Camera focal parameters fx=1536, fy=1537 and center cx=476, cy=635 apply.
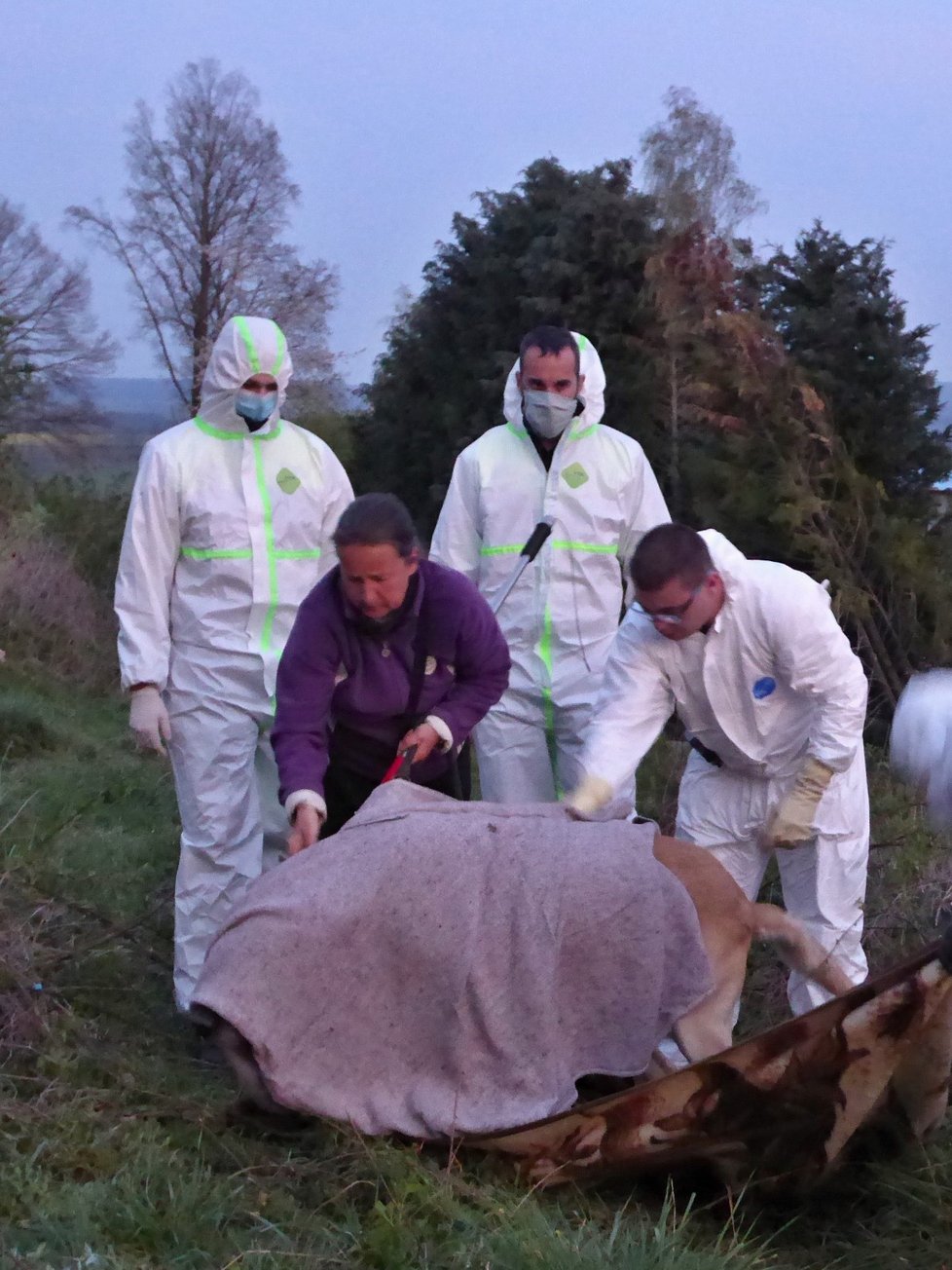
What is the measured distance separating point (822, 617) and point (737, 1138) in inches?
62.7

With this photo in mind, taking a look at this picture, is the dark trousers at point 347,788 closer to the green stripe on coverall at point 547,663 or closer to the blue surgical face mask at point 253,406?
the green stripe on coverall at point 547,663

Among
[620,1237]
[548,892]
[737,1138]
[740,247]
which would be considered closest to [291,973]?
[548,892]

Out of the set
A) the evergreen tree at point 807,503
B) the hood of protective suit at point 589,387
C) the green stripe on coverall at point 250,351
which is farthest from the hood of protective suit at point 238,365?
the evergreen tree at point 807,503

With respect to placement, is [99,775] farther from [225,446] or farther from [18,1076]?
[18,1076]

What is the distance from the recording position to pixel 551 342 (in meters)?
5.32

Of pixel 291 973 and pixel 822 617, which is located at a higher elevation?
pixel 822 617

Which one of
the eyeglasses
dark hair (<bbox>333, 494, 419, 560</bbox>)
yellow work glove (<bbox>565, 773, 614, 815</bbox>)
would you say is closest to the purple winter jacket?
dark hair (<bbox>333, 494, 419, 560</bbox>)

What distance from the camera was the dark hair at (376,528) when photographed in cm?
402

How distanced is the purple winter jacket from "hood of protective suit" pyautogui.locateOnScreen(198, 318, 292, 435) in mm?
1147

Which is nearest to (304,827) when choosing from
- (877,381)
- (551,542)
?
(551,542)

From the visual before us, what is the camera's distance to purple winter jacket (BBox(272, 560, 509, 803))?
419 cm

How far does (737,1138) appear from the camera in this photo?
3.50 meters

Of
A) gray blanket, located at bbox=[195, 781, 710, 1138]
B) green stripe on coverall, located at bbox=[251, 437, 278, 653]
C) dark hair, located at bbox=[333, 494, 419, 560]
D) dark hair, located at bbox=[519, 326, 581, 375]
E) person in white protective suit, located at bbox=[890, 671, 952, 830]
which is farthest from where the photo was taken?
dark hair, located at bbox=[519, 326, 581, 375]

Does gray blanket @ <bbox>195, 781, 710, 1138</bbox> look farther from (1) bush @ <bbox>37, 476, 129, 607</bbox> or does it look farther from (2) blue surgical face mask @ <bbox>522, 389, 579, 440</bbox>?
(1) bush @ <bbox>37, 476, 129, 607</bbox>
